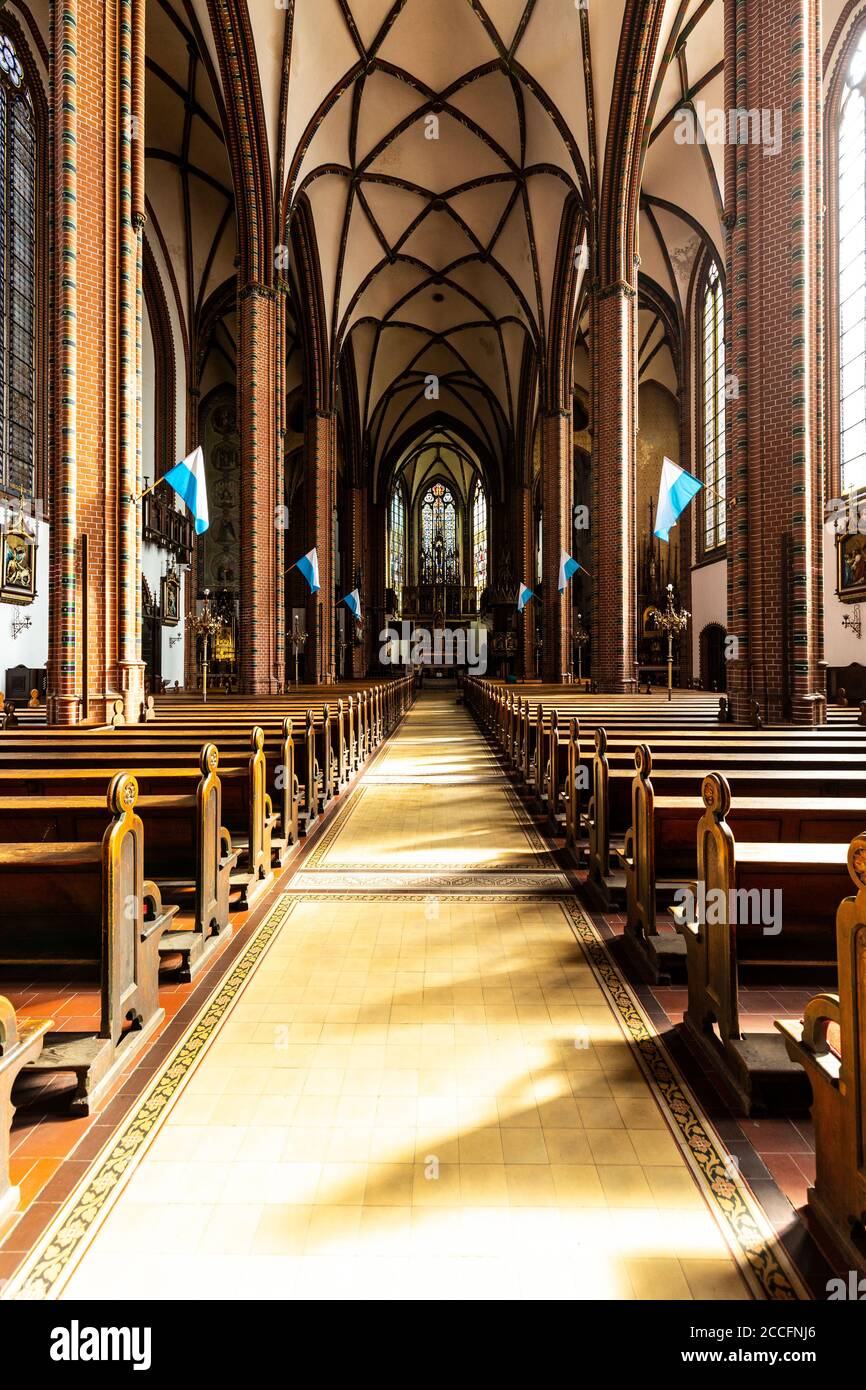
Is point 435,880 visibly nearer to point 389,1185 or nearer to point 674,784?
point 674,784

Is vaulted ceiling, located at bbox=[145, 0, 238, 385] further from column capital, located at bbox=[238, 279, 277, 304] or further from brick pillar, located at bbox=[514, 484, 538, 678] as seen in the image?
brick pillar, located at bbox=[514, 484, 538, 678]

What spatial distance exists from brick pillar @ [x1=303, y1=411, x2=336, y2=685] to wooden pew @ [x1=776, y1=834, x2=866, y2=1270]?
19172 millimetres

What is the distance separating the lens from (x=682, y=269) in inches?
799

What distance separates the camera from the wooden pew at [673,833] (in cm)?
374

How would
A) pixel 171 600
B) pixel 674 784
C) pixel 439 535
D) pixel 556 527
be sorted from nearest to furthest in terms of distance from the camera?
1. pixel 674 784
2. pixel 171 600
3. pixel 556 527
4. pixel 439 535

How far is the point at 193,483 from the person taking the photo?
378 inches

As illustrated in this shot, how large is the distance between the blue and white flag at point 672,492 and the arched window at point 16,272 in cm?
1014

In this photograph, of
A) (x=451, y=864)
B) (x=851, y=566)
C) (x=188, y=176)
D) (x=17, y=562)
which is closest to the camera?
(x=451, y=864)

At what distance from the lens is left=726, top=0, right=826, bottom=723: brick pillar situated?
726cm

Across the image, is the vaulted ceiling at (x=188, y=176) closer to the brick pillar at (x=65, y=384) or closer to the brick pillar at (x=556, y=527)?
the brick pillar at (x=65, y=384)

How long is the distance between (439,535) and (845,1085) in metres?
42.9

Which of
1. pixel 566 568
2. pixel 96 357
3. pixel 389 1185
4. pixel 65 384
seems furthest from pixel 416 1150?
pixel 566 568

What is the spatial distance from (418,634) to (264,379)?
2396 centimetres

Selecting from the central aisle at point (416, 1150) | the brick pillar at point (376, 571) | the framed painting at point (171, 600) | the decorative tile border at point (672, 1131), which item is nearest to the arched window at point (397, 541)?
the brick pillar at point (376, 571)
